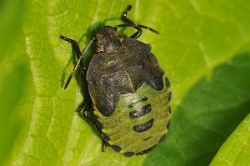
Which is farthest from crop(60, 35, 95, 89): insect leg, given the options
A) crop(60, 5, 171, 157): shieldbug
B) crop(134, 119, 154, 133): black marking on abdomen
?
crop(134, 119, 154, 133): black marking on abdomen

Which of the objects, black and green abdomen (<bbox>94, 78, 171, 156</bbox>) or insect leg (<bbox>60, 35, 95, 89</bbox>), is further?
black and green abdomen (<bbox>94, 78, 171, 156</bbox>)

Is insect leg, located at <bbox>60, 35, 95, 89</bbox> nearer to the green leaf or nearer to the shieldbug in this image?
the shieldbug

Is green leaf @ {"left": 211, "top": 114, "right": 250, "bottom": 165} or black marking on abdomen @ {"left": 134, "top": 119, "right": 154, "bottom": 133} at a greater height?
green leaf @ {"left": 211, "top": 114, "right": 250, "bottom": 165}

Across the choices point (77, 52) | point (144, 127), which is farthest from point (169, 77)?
point (77, 52)

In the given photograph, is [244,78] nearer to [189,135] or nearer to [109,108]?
[189,135]

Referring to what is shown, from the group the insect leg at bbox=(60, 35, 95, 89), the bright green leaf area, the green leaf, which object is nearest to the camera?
the bright green leaf area

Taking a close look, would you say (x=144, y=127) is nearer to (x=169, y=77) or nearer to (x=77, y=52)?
(x=169, y=77)

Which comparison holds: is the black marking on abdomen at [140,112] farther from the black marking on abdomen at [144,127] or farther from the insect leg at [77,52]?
the insect leg at [77,52]

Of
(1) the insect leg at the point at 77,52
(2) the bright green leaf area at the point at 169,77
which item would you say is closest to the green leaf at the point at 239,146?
(2) the bright green leaf area at the point at 169,77

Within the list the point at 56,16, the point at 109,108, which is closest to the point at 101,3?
the point at 56,16
